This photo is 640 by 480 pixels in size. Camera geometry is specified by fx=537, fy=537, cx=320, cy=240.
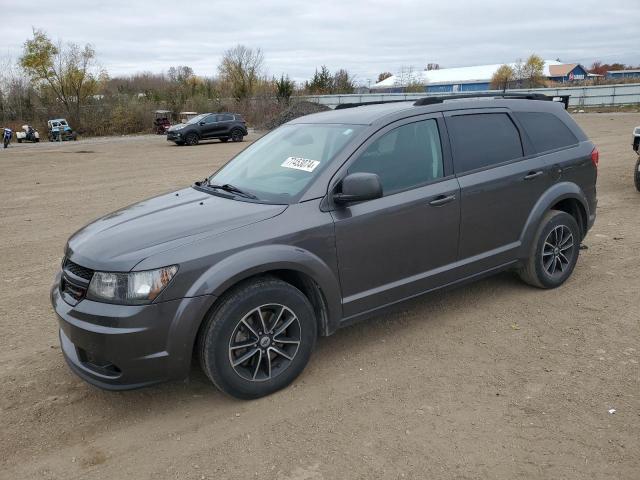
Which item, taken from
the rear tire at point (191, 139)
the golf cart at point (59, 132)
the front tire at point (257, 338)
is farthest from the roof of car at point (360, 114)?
the golf cart at point (59, 132)

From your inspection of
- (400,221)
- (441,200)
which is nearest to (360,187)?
(400,221)

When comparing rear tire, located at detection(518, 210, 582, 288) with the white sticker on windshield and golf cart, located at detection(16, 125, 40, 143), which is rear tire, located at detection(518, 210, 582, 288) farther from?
golf cart, located at detection(16, 125, 40, 143)

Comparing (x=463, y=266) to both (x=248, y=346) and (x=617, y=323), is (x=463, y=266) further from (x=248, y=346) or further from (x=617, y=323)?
(x=248, y=346)

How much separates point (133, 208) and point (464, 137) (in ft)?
8.62

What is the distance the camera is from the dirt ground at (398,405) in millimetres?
2795

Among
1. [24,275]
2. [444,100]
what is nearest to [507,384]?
[444,100]

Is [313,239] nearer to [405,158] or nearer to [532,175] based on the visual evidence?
[405,158]

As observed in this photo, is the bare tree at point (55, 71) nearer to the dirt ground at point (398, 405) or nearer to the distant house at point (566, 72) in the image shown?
the dirt ground at point (398, 405)

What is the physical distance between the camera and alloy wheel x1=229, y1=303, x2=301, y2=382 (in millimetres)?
3264

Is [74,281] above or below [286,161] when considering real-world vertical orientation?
below

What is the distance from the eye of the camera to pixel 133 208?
13.2ft

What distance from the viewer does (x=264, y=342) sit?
333cm

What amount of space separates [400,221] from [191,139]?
24430 millimetres

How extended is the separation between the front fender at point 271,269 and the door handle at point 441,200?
984 millimetres
